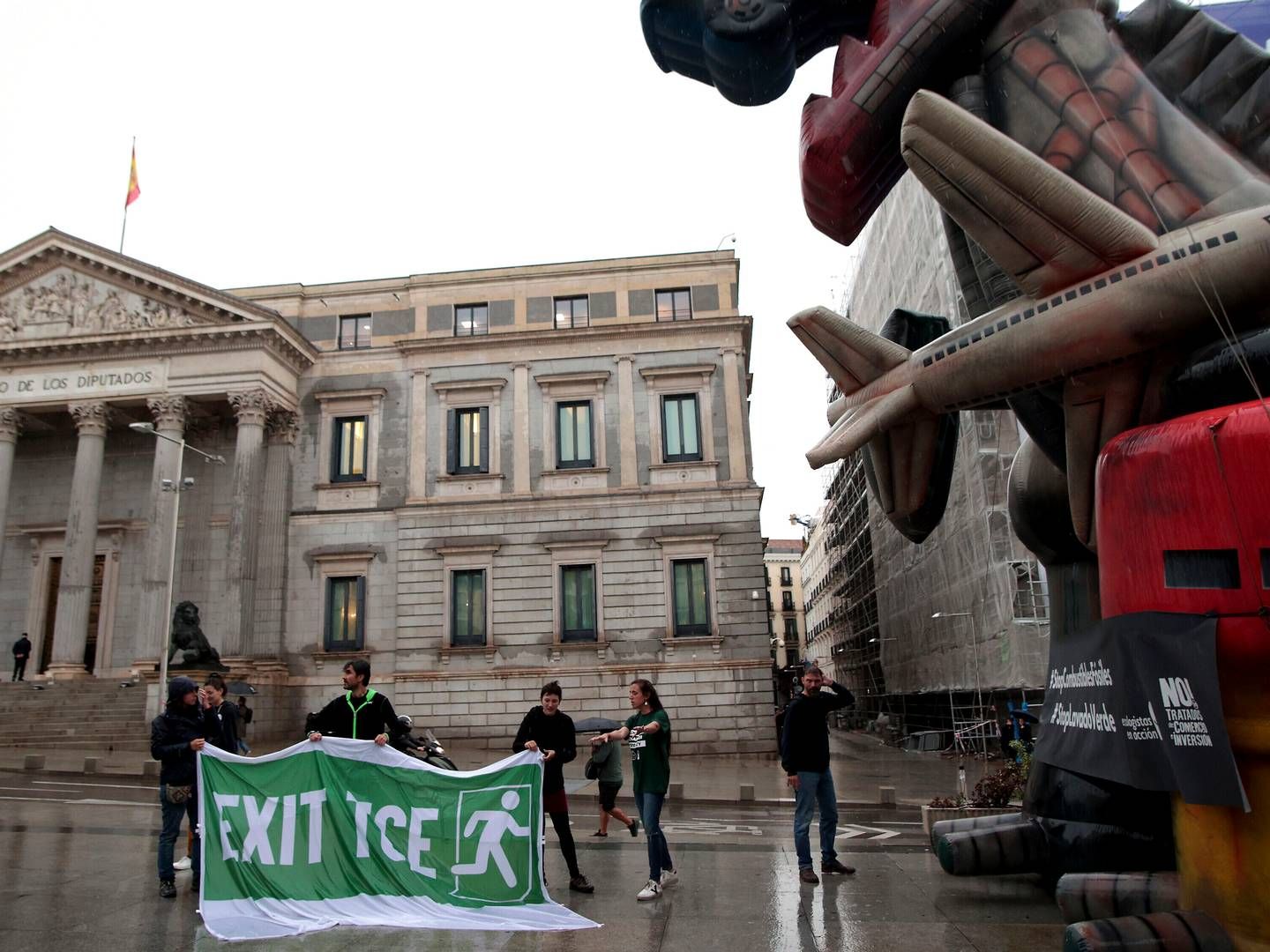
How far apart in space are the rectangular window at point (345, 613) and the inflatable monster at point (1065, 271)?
25096mm

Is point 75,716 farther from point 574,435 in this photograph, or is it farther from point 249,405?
point 574,435

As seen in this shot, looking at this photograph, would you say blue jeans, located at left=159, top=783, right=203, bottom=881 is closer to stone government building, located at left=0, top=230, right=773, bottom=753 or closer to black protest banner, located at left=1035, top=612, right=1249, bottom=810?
black protest banner, located at left=1035, top=612, right=1249, bottom=810

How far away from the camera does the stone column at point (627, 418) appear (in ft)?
96.0

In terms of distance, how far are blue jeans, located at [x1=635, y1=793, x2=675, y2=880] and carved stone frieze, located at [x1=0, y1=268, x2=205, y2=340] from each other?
93.0ft

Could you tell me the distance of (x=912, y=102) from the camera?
5.48m

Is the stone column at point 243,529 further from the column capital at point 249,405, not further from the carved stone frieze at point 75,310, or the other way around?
the carved stone frieze at point 75,310

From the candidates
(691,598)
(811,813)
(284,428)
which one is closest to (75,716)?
(284,428)

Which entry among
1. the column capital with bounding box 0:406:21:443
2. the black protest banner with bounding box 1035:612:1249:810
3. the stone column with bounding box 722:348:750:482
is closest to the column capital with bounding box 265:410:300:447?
the column capital with bounding box 0:406:21:443

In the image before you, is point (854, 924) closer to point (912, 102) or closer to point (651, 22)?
point (912, 102)

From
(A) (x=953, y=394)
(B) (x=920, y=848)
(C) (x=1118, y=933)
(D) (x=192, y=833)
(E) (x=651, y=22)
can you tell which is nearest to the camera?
(C) (x=1118, y=933)

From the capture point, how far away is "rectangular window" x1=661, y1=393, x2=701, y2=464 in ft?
96.6

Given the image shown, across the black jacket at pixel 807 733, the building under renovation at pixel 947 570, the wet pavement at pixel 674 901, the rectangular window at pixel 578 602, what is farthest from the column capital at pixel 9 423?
the black jacket at pixel 807 733

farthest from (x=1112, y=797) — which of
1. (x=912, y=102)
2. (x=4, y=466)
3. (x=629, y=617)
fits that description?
(x=4, y=466)

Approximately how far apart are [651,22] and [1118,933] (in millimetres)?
7184
